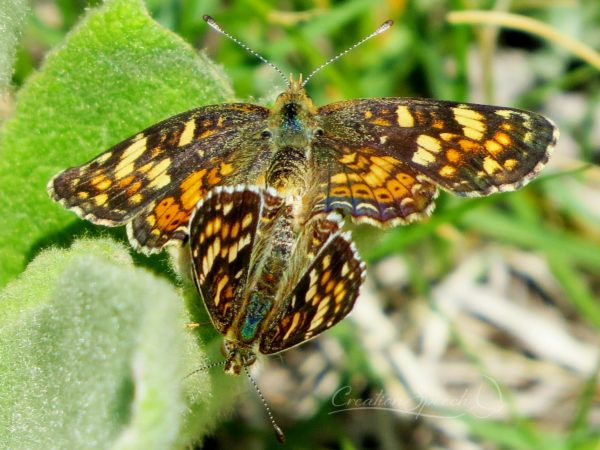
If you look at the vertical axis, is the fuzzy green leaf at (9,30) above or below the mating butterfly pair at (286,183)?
above

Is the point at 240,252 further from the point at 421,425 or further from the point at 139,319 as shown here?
the point at 421,425

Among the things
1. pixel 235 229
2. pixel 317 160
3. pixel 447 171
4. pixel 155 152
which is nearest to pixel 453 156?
pixel 447 171

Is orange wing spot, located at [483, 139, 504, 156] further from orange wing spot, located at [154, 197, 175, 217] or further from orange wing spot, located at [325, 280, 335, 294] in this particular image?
orange wing spot, located at [154, 197, 175, 217]

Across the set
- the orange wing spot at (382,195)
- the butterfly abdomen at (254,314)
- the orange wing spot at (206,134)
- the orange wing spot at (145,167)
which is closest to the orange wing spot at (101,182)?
the orange wing spot at (145,167)

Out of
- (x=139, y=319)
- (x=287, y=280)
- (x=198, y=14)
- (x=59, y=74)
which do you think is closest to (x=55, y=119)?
(x=59, y=74)

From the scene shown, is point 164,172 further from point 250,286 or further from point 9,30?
point 9,30

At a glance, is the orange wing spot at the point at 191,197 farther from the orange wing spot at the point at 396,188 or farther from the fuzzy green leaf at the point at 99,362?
the orange wing spot at the point at 396,188

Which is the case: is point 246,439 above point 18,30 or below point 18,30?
below
